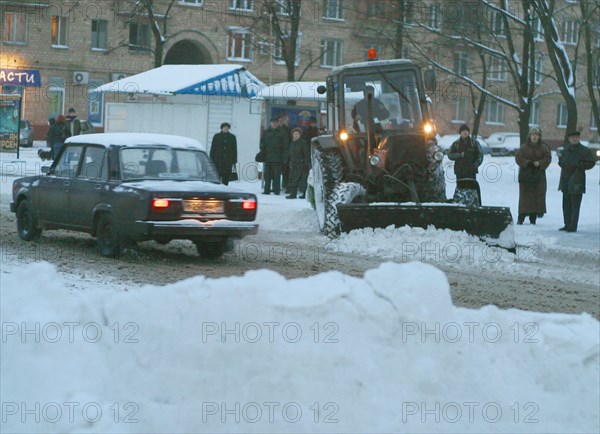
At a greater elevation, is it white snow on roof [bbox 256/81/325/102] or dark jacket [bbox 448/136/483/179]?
white snow on roof [bbox 256/81/325/102]

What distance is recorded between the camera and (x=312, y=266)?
12.5m

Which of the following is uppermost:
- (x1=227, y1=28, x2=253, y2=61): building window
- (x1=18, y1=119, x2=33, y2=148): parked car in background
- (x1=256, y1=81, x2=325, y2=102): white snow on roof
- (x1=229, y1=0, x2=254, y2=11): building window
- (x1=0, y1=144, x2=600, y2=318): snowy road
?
(x1=229, y1=0, x2=254, y2=11): building window

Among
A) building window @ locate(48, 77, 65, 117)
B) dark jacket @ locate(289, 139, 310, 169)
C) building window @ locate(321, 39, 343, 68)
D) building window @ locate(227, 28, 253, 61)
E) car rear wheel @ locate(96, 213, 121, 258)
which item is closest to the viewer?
car rear wheel @ locate(96, 213, 121, 258)

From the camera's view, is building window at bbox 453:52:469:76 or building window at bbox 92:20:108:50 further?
building window at bbox 92:20:108:50

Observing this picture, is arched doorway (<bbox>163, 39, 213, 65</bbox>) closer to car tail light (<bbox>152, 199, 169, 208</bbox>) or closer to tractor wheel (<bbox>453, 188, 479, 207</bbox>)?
tractor wheel (<bbox>453, 188, 479, 207</bbox>)

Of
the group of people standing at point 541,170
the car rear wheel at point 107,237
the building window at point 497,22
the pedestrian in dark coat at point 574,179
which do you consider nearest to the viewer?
the car rear wheel at point 107,237

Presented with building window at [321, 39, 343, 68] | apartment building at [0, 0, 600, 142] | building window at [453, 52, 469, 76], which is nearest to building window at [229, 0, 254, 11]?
apartment building at [0, 0, 600, 142]

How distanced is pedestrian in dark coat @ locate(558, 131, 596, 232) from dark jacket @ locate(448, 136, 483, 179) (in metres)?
1.44

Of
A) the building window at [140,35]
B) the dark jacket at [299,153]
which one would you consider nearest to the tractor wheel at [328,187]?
the dark jacket at [299,153]

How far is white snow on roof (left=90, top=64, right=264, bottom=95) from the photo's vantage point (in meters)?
27.7

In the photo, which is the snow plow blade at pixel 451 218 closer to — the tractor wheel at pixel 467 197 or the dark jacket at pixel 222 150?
the tractor wheel at pixel 467 197

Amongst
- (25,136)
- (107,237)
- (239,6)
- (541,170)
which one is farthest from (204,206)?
(239,6)

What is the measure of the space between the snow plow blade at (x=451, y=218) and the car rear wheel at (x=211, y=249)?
2.01 meters

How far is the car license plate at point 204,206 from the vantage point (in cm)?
1209
